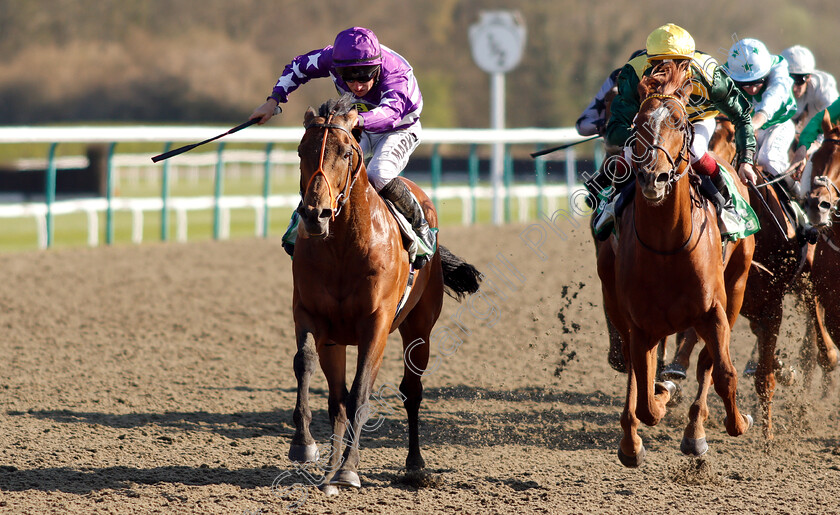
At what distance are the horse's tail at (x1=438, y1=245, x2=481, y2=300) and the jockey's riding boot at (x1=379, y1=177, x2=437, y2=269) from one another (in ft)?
1.56

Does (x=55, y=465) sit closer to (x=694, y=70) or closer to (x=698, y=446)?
(x=698, y=446)

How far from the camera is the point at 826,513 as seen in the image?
3684 millimetres

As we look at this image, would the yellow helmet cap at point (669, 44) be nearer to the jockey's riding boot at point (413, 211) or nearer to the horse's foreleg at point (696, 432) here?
the jockey's riding boot at point (413, 211)

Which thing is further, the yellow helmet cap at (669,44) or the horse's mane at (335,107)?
the yellow helmet cap at (669,44)

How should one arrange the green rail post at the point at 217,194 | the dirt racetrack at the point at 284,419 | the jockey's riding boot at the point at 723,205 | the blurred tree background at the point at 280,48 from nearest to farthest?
the dirt racetrack at the point at 284,419, the jockey's riding boot at the point at 723,205, the green rail post at the point at 217,194, the blurred tree background at the point at 280,48

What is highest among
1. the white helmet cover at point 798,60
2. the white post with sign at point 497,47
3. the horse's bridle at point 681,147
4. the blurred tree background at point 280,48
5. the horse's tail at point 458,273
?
the blurred tree background at point 280,48

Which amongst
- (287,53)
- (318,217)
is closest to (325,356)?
(318,217)

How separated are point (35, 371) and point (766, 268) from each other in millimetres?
4123

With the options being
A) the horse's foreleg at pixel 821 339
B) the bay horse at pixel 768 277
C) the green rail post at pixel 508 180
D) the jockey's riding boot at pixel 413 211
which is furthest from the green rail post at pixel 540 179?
the jockey's riding boot at pixel 413 211

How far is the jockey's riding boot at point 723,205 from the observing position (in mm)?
4117

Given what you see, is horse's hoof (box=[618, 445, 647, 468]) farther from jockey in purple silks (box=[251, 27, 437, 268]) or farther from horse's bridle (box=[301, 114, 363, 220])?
horse's bridle (box=[301, 114, 363, 220])

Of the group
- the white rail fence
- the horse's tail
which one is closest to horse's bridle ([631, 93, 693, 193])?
the horse's tail

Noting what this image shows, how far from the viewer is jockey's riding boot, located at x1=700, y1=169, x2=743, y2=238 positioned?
13.5 feet

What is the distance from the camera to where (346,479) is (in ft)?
11.8
